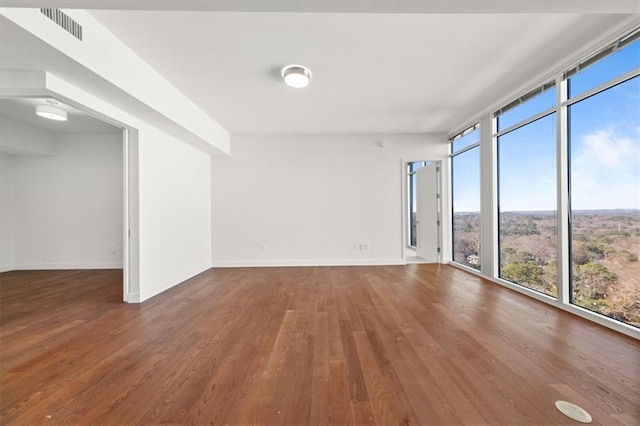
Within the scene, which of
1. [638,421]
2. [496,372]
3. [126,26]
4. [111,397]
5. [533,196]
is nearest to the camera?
[638,421]

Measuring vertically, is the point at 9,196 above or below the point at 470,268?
above

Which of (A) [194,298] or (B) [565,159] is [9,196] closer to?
(A) [194,298]

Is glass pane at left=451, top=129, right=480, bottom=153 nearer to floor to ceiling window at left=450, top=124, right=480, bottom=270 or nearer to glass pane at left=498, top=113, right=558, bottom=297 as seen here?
floor to ceiling window at left=450, top=124, right=480, bottom=270

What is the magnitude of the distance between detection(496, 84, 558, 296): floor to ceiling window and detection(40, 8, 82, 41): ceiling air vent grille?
4900 mm

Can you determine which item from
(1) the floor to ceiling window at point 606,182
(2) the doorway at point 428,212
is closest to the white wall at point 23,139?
(2) the doorway at point 428,212

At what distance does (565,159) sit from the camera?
289cm

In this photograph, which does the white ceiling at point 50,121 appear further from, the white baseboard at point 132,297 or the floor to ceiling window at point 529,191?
the floor to ceiling window at point 529,191

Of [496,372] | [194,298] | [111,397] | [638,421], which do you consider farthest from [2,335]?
[638,421]

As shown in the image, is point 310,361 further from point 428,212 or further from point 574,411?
point 428,212

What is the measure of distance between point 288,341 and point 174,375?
88 cm

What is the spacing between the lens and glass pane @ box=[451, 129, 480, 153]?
464 cm

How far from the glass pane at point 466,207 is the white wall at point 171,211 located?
531 cm

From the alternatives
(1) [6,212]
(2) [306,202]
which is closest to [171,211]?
(2) [306,202]

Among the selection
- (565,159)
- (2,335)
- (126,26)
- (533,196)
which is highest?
(126,26)
